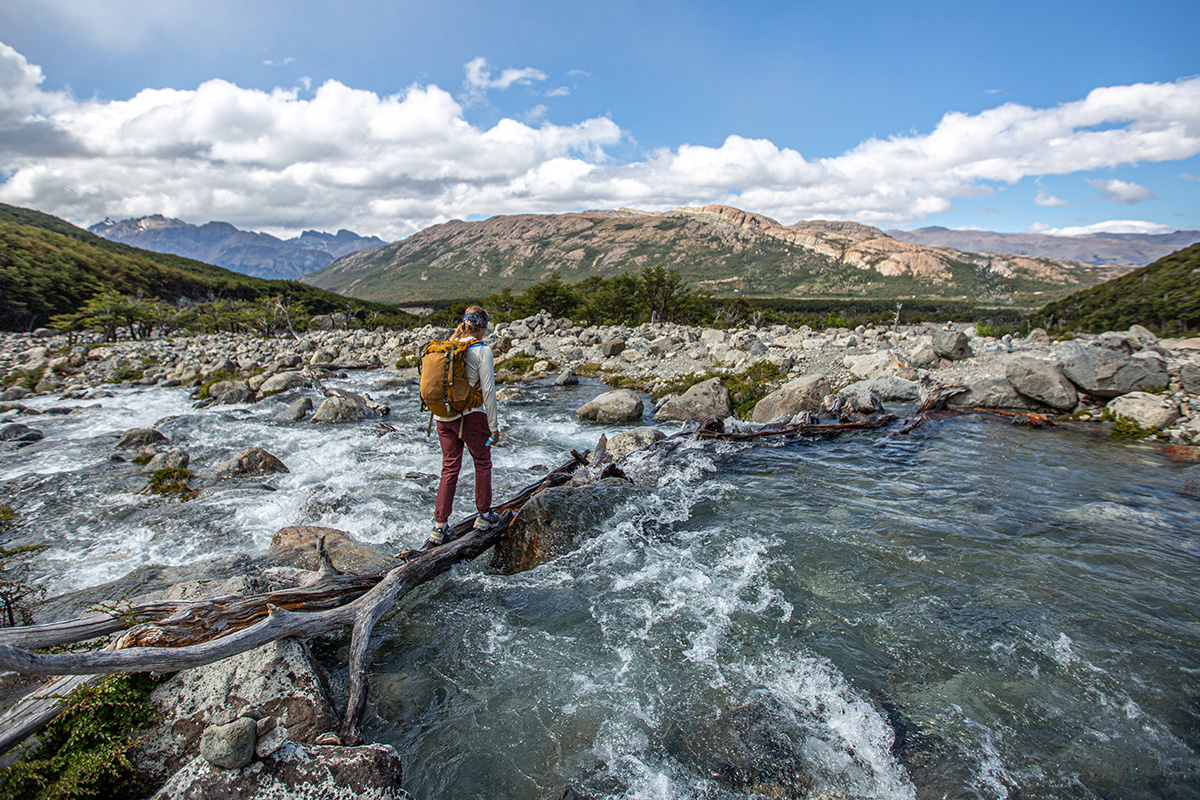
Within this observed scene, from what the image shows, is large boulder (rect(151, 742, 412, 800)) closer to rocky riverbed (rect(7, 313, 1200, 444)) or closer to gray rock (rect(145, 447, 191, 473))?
Answer: gray rock (rect(145, 447, 191, 473))

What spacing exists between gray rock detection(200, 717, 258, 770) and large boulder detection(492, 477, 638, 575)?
12.6ft

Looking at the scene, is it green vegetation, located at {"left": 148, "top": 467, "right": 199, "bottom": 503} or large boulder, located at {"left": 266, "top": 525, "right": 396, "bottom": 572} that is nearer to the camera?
large boulder, located at {"left": 266, "top": 525, "right": 396, "bottom": 572}

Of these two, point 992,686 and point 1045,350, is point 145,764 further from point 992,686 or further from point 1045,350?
point 1045,350

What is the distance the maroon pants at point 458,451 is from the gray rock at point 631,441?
498cm

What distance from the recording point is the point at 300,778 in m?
3.29

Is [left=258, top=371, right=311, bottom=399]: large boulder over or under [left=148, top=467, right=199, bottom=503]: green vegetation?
over

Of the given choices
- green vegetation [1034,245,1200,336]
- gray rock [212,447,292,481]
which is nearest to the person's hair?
gray rock [212,447,292,481]

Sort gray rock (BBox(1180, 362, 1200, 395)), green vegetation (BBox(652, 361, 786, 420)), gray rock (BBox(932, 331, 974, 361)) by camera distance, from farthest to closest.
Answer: gray rock (BBox(932, 331, 974, 361)) < green vegetation (BBox(652, 361, 786, 420)) < gray rock (BBox(1180, 362, 1200, 395))

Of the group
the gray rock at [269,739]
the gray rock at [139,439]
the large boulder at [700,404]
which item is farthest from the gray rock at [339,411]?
the gray rock at [269,739]

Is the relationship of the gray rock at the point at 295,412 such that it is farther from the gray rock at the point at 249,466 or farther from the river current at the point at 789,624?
the river current at the point at 789,624

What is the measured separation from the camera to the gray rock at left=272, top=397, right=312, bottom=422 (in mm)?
17625

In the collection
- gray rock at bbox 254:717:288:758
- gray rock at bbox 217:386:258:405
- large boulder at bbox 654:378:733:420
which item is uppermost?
large boulder at bbox 654:378:733:420

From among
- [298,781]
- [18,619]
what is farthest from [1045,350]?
[18,619]

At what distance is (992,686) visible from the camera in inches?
186
